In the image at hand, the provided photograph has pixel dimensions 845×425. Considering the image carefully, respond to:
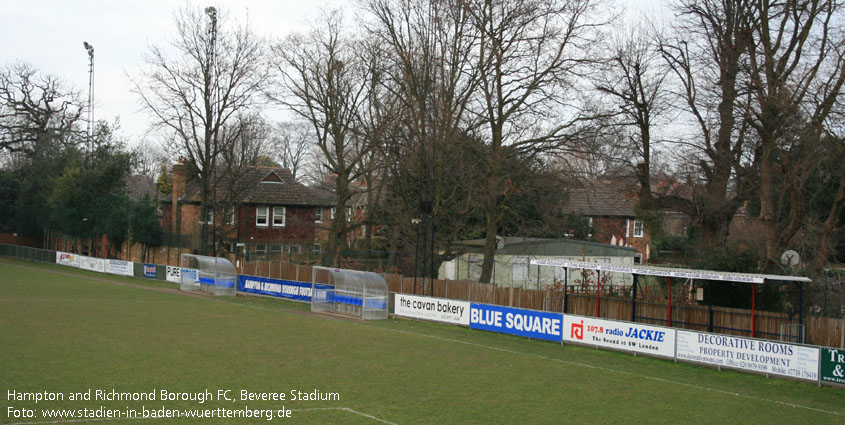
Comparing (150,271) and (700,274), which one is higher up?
(700,274)

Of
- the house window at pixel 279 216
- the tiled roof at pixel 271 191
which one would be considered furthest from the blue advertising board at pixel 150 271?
the house window at pixel 279 216

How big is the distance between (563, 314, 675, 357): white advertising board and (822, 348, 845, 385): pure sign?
4.03m

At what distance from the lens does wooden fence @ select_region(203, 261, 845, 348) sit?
21.0 m

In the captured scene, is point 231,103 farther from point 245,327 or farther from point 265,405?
point 265,405

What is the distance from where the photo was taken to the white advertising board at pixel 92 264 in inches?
1949

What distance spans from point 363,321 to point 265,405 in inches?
611

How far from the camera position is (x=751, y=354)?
18609 mm

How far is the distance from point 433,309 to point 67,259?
37923 mm

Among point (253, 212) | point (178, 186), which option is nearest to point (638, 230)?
point (253, 212)

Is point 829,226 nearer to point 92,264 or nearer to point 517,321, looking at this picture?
point 517,321

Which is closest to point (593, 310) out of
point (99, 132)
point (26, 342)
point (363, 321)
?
point (363, 321)

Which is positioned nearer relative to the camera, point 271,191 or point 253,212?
point 253,212

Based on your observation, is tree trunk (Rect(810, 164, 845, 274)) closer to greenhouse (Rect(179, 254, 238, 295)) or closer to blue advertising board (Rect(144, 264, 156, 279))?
greenhouse (Rect(179, 254, 238, 295))

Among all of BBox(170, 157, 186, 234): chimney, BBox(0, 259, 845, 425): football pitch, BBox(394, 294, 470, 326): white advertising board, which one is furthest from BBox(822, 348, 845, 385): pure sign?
BBox(170, 157, 186, 234): chimney
